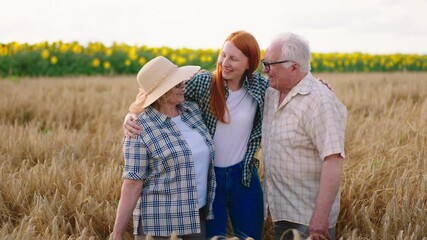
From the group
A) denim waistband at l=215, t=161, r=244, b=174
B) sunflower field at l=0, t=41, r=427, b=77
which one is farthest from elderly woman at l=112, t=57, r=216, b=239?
sunflower field at l=0, t=41, r=427, b=77

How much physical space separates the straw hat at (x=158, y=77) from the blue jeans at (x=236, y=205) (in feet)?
1.78

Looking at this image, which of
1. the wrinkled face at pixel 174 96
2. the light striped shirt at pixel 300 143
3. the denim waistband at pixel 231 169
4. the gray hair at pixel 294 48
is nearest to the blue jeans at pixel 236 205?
the denim waistband at pixel 231 169

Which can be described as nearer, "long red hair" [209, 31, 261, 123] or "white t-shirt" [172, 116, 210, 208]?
"white t-shirt" [172, 116, 210, 208]

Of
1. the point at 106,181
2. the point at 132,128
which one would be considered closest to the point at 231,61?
the point at 132,128

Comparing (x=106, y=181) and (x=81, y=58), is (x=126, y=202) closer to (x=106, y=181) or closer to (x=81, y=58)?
(x=106, y=181)

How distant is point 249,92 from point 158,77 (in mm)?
535

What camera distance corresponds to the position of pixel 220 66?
3.19 m

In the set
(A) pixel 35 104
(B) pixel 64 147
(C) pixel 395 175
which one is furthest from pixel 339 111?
(A) pixel 35 104

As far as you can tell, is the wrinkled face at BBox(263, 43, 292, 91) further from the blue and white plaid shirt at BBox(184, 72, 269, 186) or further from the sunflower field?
the sunflower field

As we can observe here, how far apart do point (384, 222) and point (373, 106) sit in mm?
4482

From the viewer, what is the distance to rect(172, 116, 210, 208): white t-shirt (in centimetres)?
292

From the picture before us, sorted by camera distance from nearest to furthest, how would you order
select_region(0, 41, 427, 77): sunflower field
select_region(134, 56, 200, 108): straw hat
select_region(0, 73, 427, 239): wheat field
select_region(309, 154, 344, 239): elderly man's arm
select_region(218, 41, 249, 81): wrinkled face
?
select_region(309, 154, 344, 239): elderly man's arm < select_region(134, 56, 200, 108): straw hat < select_region(218, 41, 249, 81): wrinkled face < select_region(0, 73, 427, 239): wheat field < select_region(0, 41, 427, 77): sunflower field

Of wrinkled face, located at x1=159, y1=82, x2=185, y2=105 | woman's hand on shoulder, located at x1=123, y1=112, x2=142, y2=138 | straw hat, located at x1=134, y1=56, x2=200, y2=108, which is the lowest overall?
woman's hand on shoulder, located at x1=123, y1=112, x2=142, y2=138

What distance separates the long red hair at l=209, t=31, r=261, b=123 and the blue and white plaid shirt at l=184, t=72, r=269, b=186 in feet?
0.14
